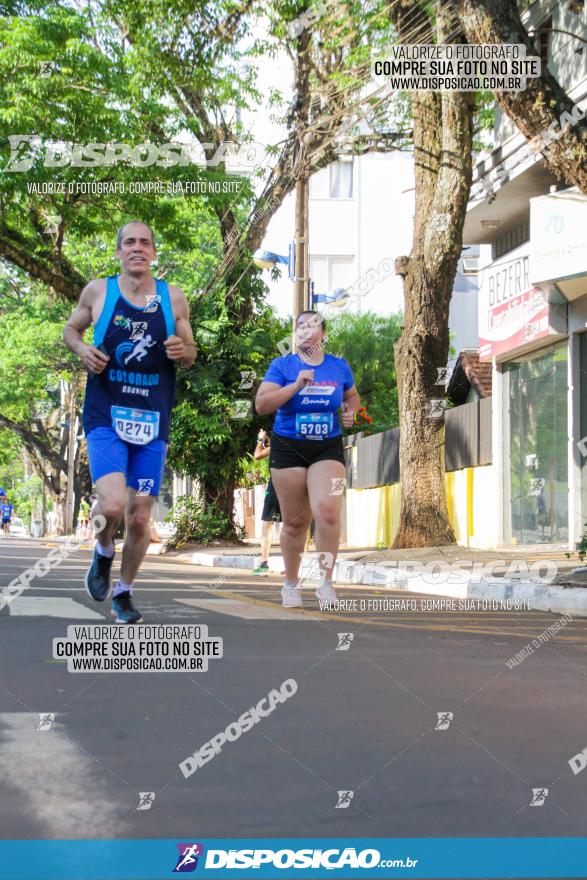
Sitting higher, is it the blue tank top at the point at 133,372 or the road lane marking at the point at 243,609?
the blue tank top at the point at 133,372

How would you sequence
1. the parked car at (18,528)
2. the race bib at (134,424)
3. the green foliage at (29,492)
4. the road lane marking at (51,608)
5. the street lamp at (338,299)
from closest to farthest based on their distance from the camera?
the race bib at (134,424), the road lane marking at (51,608), the street lamp at (338,299), the green foliage at (29,492), the parked car at (18,528)

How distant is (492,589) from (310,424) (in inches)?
160

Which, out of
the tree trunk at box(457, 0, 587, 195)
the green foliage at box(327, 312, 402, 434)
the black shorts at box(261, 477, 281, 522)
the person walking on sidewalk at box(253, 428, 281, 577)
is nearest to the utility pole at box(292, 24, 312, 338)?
the person walking on sidewalk at box(253, 428, 281, 577)

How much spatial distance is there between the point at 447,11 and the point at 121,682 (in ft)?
46.4

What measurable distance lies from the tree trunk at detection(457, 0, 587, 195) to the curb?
3.61m

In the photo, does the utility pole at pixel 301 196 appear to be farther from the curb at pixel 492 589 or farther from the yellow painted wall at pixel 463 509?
the curb at pixel 492 589

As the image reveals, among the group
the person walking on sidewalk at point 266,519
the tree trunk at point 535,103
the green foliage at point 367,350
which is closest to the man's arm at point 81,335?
the tree trunk at point 535,103

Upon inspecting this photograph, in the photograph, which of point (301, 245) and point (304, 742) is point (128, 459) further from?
point (301, 245)

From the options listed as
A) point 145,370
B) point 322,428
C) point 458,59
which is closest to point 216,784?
point 145,370

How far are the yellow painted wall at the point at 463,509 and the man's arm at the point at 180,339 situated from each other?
15731 millimetres

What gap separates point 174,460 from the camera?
24.2 meters

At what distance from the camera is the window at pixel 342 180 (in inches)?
2007

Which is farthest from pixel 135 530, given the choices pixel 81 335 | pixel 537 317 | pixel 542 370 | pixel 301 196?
pixel 301 196

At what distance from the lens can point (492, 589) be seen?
11.8m
